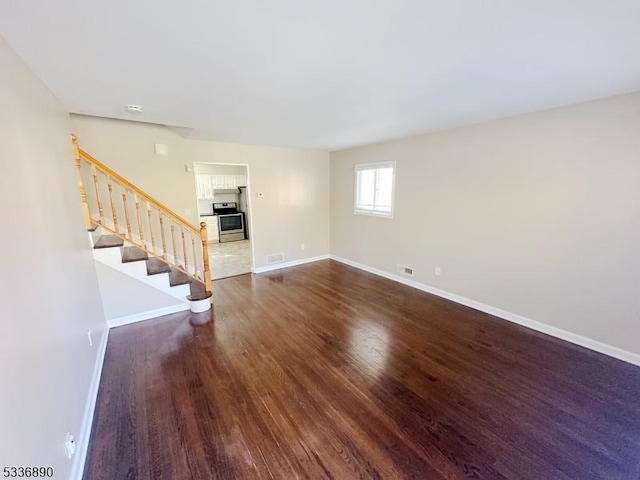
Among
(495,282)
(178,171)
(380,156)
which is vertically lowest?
(495,282)

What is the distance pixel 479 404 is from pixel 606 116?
282 cm

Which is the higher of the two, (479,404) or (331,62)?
(331,62)

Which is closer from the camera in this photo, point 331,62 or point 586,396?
point 331,62

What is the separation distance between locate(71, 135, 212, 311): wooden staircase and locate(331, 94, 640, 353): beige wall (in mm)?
3414

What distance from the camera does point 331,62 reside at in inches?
68.2

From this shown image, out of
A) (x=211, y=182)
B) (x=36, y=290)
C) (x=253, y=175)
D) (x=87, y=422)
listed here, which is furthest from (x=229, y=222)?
(x=36, y=290)

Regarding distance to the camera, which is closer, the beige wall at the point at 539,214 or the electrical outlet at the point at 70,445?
the electrical outlet at the point at 70,445

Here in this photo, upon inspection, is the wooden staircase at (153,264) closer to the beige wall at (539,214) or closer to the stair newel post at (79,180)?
the stair newel post at (79,180)

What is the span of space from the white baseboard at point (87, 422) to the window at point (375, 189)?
428 centimetres

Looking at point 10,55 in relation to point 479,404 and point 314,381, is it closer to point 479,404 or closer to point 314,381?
point 314,381

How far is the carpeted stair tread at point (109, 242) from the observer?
3082 millimetres

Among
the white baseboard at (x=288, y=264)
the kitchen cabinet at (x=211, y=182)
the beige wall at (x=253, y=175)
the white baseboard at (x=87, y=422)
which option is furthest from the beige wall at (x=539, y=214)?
the kitchen cabinet at (x=211, y=182)

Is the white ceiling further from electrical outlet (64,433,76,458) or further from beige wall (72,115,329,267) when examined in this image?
electrical outlet (64,433,76,458)

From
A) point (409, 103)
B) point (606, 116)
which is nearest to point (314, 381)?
point (409, 103)
